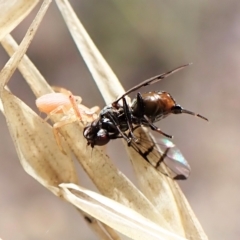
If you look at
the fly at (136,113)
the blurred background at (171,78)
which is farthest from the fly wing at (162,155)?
the blurred background at (171,78)

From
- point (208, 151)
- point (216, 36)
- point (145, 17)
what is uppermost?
point (145, 17)

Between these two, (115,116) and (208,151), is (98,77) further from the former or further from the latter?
(208,151)

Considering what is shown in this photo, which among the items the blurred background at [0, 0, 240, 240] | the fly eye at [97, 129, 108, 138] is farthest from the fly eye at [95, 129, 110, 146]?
the blurred background at [0, 0, 240, 240]

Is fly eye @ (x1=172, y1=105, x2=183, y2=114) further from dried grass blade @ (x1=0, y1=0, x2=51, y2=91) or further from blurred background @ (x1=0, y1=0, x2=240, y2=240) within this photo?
blurred background @ (x1=0, y1=0, x2=240, y2=240)

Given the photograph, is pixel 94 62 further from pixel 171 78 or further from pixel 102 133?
pixel 171 78

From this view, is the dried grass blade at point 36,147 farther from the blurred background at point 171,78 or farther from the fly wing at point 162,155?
the blurred background at point 171,78

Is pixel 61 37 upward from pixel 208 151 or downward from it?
upward

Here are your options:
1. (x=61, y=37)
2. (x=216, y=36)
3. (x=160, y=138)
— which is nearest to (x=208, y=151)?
(x=216, y=36)
